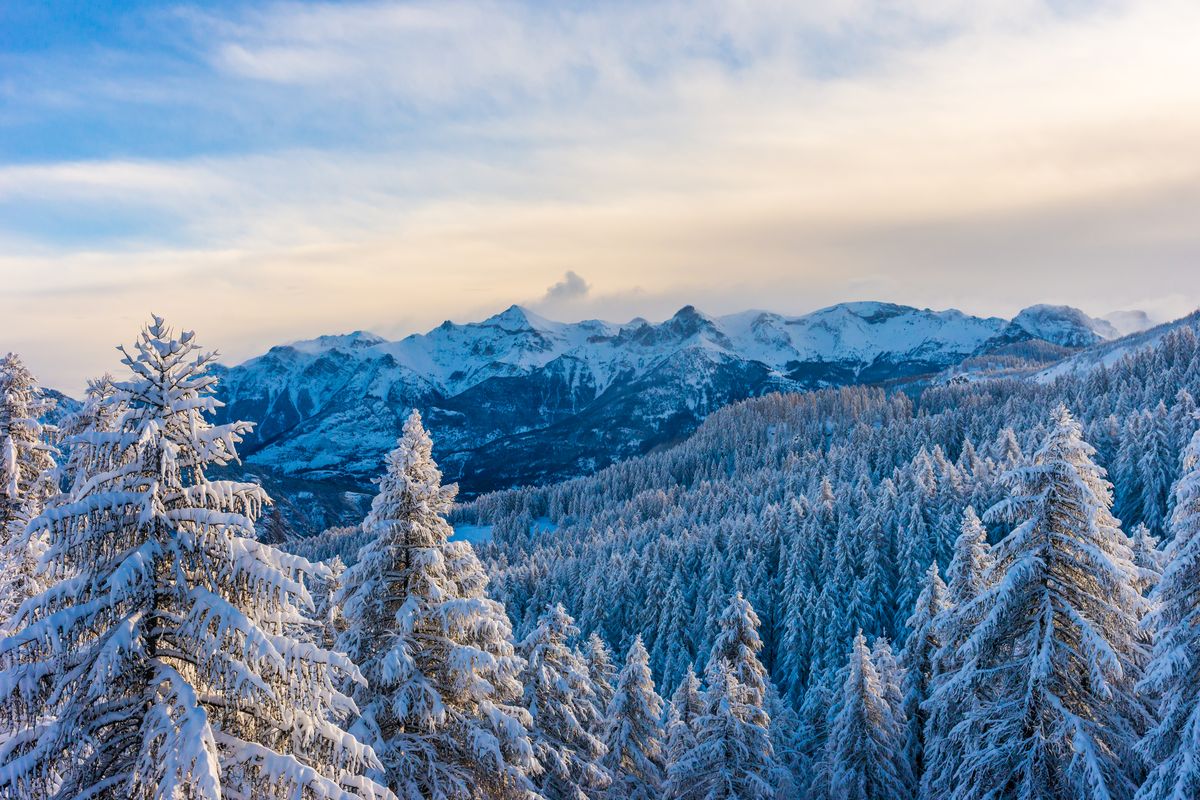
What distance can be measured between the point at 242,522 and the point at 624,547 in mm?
98350

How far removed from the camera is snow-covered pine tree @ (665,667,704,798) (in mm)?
24906

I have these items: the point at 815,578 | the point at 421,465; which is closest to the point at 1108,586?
the point at 421,465

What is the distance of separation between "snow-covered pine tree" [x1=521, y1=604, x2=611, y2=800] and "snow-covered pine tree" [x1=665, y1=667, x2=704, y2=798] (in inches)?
105

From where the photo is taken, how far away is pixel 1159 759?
13664 mm

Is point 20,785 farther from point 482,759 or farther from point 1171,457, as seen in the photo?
point 1171,457

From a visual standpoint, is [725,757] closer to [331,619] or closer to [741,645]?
[741,645]

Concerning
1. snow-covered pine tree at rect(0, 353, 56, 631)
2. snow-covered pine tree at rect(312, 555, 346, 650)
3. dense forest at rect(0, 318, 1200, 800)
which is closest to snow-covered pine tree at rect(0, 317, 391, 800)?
dense forest at rect(0, 318, 1200, 800)

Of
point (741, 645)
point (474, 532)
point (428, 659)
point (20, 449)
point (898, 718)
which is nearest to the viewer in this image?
point (428, 659)

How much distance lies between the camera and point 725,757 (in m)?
23.8

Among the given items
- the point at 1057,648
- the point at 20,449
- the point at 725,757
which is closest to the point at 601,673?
the point at 725,757

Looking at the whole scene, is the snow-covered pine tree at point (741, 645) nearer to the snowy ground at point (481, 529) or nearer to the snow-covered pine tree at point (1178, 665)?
the snow-covered pine tree at point (1178, 665)

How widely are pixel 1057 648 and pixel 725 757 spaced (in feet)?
40.2

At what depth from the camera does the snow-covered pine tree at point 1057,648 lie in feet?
46.9

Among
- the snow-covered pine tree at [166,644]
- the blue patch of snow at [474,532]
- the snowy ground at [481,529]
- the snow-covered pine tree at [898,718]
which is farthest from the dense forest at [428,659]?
the blue patch of snow at [474,532]
